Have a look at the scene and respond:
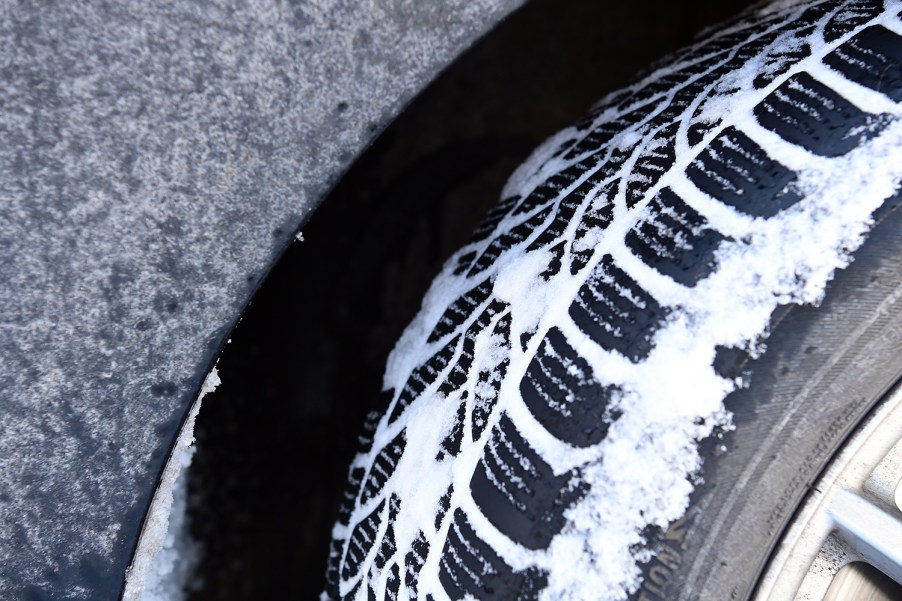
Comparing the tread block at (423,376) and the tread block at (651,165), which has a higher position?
the tread block at (651,165)

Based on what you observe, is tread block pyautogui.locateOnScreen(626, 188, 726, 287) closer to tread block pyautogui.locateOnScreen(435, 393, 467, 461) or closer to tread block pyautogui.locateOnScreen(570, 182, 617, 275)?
tread block pyautogui.locateOnScreen(570, 182, 617, 275)

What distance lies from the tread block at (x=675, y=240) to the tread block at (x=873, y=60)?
0.54 feet

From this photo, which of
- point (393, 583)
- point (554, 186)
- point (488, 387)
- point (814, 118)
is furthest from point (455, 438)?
point (814, 118)

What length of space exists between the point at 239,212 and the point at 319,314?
0.67 meters

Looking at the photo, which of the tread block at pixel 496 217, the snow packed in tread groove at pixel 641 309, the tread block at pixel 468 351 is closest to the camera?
the snow packed in tread groove at pixel 641 309

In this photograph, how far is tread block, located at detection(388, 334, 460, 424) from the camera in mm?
661

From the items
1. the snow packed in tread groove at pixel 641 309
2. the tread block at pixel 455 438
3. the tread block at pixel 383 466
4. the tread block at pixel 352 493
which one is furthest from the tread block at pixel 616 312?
the tread block at pixel 352 493

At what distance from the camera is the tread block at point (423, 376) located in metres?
0.66

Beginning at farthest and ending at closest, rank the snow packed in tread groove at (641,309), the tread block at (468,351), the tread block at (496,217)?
1. the tread block at (496,217)
2. the tread block at (468,351)
3. the snow packed in tread groove at (641,309)

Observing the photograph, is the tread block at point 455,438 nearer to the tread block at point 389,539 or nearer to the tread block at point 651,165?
the tread block at point 389,539

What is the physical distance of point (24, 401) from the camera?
62 centimetres

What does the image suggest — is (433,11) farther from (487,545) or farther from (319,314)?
(319,314)

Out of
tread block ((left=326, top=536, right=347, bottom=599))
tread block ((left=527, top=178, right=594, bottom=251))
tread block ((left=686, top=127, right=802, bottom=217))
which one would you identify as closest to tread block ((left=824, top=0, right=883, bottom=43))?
tread block ((left=686, top=127, right=802, bottom=217))

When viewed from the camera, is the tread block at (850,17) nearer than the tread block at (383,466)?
Yes
